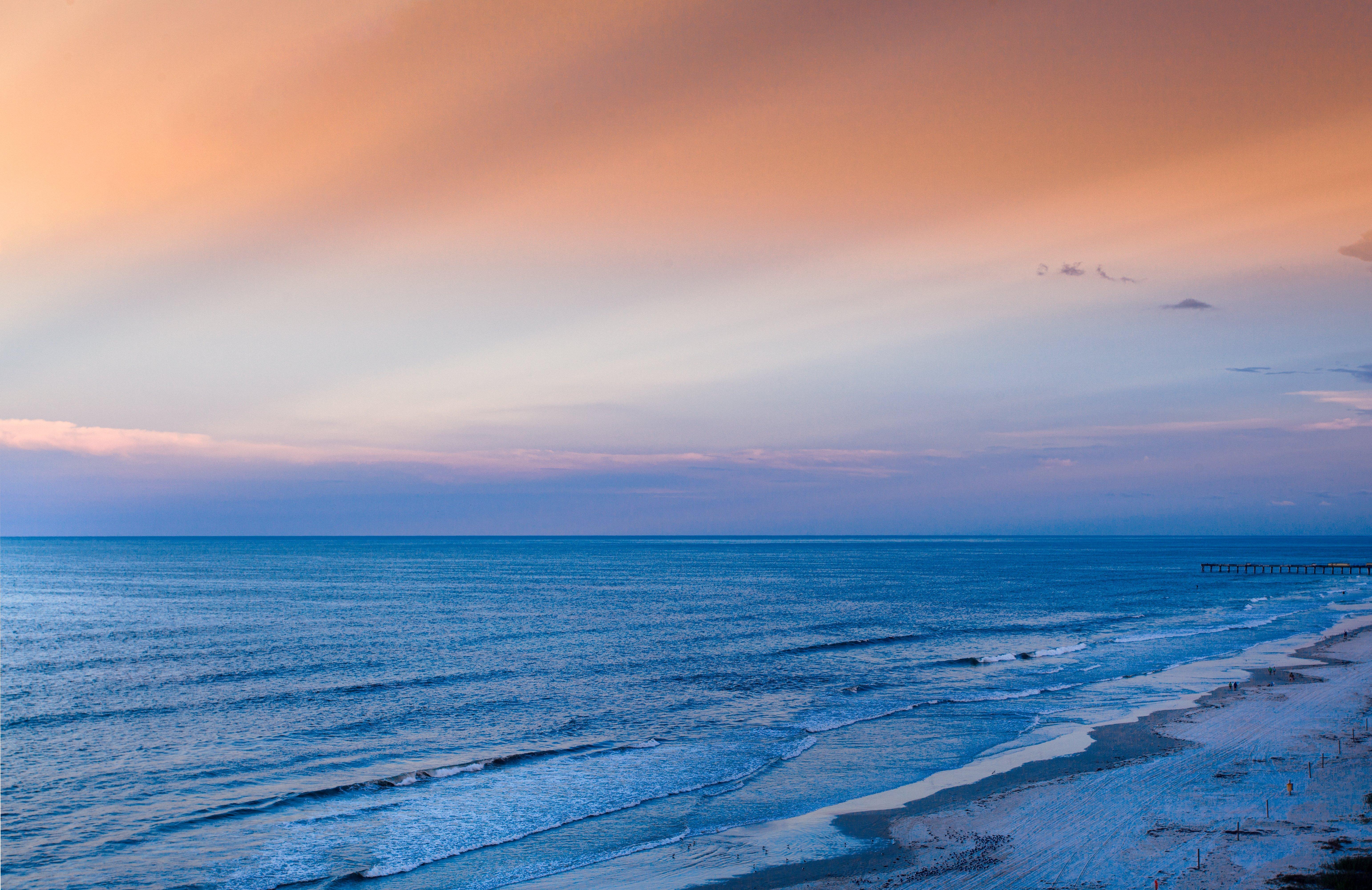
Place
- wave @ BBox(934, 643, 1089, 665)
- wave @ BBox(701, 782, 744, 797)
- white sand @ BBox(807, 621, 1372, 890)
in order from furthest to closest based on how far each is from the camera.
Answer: wave @ BBox(934, 643, 1089, 665) < wave @ BBox(701, 782, 744, 797) < white sand @ BBox(807, 621, 1372, 890)

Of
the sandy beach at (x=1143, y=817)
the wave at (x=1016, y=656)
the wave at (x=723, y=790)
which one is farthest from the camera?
the wave at (x=1016, y=656)

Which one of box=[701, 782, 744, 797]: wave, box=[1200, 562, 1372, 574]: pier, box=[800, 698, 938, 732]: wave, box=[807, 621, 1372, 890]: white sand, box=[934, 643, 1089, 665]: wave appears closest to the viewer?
box=[807, 621, 1372, 890]: white sand

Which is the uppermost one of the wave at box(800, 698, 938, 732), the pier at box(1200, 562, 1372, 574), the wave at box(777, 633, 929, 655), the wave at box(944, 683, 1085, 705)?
the wave at box(800, 698, 938, 732)

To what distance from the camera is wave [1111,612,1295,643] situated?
66500 mm

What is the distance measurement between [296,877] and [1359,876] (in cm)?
2545

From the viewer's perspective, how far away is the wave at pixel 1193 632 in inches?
2618

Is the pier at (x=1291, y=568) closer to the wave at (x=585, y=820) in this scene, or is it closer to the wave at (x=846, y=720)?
the wave at (x=846, y=720)

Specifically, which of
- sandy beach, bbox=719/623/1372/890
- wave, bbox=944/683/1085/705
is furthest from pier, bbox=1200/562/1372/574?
sandy beach, bbox=719/623/1372/890

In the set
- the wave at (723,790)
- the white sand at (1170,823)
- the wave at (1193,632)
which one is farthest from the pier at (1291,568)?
the wave at (723,790)

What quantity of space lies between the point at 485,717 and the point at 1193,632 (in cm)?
6347

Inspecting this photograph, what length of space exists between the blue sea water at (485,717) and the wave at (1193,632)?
1.52ft

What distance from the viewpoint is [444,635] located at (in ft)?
217

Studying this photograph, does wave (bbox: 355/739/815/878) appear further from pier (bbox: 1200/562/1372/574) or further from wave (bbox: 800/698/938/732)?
pier (bbox: 1200/562/1372/574)

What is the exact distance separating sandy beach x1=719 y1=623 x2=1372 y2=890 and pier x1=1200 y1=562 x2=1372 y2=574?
157 meters
